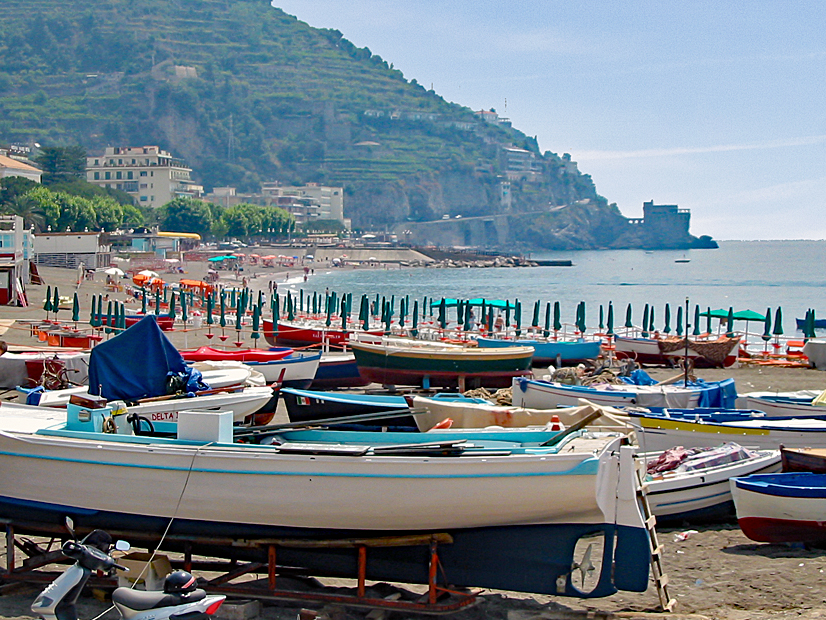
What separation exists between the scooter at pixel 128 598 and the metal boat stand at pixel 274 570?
1.78 metres

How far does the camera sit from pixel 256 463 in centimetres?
993

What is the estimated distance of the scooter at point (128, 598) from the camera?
26.3ft

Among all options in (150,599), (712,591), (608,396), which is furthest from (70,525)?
(608,396)

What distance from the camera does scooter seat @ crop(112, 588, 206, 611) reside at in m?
8.10

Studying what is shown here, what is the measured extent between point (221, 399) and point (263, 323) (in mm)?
25413

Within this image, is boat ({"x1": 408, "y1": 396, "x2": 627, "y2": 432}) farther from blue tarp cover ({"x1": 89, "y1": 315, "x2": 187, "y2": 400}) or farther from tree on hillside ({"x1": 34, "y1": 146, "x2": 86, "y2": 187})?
tree on hillside ({"x1": 34, "y1": 146, "x2": 86, "y2": 187})

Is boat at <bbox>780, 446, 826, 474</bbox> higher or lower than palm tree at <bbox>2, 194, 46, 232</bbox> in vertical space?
lower

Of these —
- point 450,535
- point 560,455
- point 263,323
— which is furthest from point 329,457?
point 263,323

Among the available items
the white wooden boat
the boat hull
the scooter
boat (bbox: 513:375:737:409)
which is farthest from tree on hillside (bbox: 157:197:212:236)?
the scooter

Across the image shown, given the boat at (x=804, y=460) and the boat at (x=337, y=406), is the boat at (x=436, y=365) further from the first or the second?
the boat at (x=804, y=460)

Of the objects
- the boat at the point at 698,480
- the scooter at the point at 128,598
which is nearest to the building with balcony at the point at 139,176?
the boat at the point at 698,480

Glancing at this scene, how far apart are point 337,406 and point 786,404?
32.3 ft

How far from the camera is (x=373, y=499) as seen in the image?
388 inches

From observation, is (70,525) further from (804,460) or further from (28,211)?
(28,211)
